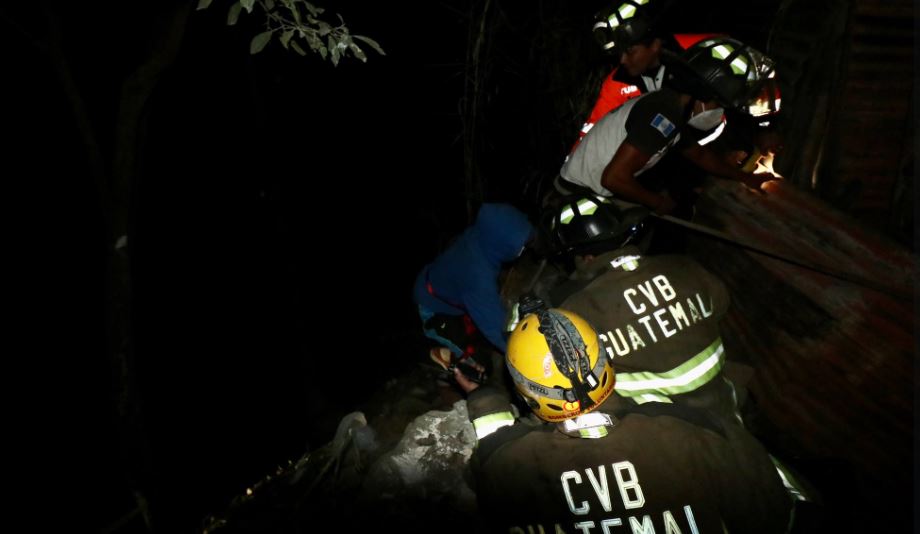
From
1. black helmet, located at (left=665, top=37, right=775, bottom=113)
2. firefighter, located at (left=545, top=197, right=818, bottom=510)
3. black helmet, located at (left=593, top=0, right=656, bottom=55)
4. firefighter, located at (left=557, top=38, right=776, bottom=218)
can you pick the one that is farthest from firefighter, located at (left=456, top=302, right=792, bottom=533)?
black helmet, located at (left=593, top=0, right=656, bottom=55)

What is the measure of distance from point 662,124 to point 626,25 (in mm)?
1133

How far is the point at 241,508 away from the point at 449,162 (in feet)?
14.8

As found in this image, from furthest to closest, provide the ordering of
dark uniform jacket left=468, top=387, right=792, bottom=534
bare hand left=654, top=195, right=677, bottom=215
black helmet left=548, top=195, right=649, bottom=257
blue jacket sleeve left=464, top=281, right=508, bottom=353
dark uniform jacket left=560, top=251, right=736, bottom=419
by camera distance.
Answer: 1. bare hand left=654, top=195, right=677, bottom=215
2. blue jacket sleeve left=464, top=281, right=508, bottom=353
3. black helmet left=548, top=195, right=649, bottom=257
4. dark uniform jacket left=560, top=251, right=736, bottom=419
5. dark uniform jacket left=468, top=387, right=792, bottom=534

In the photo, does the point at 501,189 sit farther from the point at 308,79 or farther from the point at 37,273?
the point at 37,273

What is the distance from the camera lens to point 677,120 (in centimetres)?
311

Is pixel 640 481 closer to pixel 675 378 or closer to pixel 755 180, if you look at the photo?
pixel 675 378

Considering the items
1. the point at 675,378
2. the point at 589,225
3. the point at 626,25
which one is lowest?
the point at 675,378

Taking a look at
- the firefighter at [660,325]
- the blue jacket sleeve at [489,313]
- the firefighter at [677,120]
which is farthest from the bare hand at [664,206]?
the blue jacket sleeve at [489,313]

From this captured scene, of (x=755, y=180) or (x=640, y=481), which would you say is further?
(x=755, y=180)

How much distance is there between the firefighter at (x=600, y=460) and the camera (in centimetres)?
179

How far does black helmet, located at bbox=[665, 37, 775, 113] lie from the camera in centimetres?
310

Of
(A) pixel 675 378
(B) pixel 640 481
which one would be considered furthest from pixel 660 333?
(B) pixel 640 481

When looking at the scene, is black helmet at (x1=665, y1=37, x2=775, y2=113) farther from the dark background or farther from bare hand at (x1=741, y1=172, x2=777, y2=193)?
the dark background

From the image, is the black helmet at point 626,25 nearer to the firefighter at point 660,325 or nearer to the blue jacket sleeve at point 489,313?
the firefighter at point 660,325
